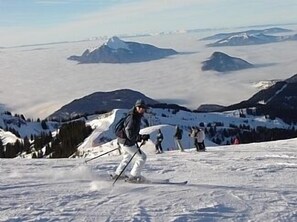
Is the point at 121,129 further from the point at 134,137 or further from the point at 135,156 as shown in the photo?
the point at 135,156

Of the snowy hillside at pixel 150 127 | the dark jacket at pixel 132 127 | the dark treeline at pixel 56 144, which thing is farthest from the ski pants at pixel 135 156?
the dark treeline at pixel 56 144

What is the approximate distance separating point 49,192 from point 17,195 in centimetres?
64

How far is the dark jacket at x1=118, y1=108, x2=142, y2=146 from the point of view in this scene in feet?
33.7

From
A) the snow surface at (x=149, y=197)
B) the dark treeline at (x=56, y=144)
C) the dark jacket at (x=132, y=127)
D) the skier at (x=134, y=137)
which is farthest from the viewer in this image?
the dark treeline at (x=56, y=144)

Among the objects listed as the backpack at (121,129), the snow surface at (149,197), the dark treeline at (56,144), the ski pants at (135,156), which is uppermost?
the backpack at (121,129)

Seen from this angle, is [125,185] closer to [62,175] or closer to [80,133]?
[62,175]

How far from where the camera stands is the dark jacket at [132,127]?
10.3 metres

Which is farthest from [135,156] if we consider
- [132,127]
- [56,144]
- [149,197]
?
[56,144]

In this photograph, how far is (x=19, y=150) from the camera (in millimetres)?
126500

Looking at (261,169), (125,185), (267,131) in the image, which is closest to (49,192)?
(125,185)

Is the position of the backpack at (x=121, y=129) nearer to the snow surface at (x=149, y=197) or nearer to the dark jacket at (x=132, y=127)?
the dark jacket at (x=132, y=127)

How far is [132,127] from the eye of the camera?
10359 millimetres

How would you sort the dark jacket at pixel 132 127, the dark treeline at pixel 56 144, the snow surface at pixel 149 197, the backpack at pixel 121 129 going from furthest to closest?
the dark treeline at pixel 56 144 < the backpack at pixel 121 129 < the dark jacket at pixel 132 127 < the snow surface at pixel 149 197

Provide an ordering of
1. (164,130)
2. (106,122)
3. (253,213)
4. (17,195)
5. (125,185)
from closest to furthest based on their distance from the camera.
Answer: (253,213), (17,195), (125,185), (164,130), (106,122)
